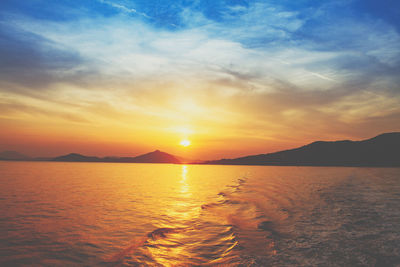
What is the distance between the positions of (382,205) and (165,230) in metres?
19.6

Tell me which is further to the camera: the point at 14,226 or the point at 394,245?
the point at 14,226

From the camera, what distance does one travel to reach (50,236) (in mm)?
13070

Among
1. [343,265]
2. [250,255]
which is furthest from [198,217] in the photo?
[343,265]

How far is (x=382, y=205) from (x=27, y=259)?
2614 cm

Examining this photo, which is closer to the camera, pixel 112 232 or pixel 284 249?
pixel 284 249

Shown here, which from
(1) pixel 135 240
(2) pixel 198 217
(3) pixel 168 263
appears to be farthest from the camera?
(2) pixel 198 217

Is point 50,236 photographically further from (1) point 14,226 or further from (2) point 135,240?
(2) point 135,240

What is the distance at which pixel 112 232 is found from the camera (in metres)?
13.9

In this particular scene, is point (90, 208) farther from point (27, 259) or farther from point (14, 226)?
point (27, 259)

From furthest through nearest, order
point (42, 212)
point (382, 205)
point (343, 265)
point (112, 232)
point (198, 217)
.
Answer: point (382, 205) < point (42, 212) < point (198, 217) < point (112, 232) < point (343, 265)

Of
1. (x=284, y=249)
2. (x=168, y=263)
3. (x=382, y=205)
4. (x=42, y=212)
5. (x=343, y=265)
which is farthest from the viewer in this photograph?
(x=382, y=205)

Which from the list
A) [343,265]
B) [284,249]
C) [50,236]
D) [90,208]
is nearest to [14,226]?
[50,236]

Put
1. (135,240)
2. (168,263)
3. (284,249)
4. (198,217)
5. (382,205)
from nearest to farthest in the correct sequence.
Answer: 1. (168,263)
2. (284,249)
3. (135,240)
4. (198,217)
5. (382,205)

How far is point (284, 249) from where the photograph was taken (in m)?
10.4
